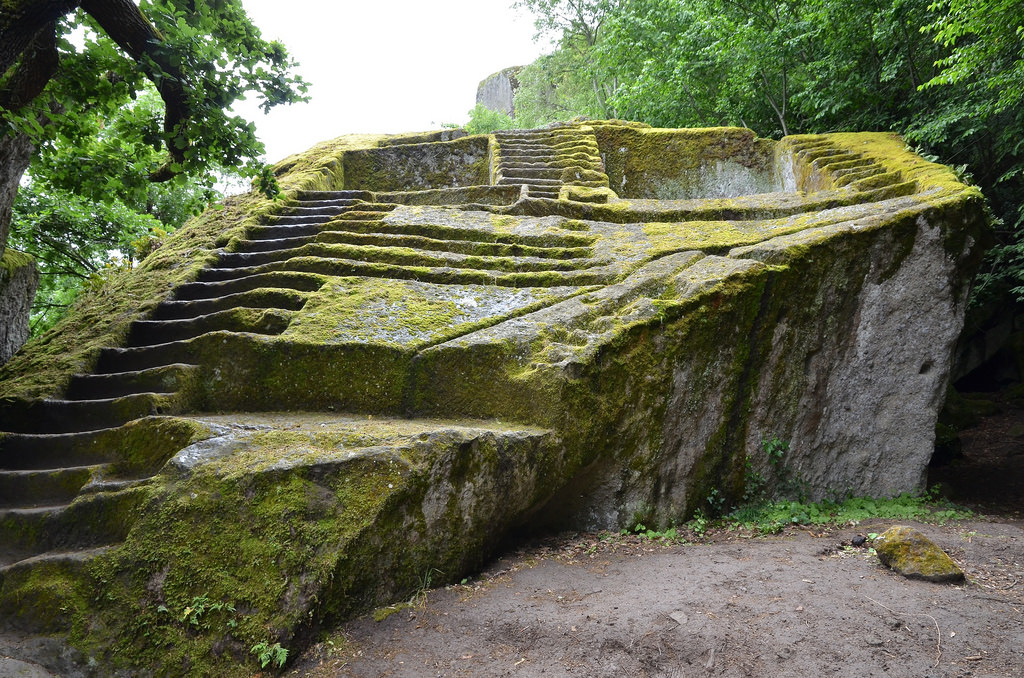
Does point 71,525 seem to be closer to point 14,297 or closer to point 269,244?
point 269,244

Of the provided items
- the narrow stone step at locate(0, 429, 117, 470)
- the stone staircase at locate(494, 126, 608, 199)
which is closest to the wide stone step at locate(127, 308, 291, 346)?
the narrow stone step at locate(0, 429, 117, 470)

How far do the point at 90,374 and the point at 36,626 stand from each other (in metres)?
2.86

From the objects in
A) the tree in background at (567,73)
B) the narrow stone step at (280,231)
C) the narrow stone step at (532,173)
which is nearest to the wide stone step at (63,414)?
the narrow stone step at (280,231)

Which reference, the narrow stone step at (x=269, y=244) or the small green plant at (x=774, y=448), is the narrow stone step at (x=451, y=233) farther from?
the small green plant at (x=774, y=448)

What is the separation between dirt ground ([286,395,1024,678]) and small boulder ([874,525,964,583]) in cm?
8

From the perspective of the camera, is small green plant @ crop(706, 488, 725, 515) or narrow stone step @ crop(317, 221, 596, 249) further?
narrow stone step @ crop(317, 221, 596, 249)

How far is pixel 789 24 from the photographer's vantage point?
1205 cm

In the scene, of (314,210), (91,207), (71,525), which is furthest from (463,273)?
(91,207)

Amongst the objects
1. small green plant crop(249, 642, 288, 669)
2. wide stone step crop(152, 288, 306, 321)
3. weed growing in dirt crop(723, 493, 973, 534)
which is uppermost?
wide stone step crop(152, 288, 306, 321)

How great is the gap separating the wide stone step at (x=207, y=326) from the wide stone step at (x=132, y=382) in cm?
69

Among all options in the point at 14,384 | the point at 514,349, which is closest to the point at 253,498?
the point at 514,349

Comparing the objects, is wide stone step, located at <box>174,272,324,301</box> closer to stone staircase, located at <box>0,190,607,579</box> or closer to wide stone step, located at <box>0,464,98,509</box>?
stone staircase, located at <box>0,190,607,579</box>

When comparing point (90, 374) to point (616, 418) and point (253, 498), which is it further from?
point (616, 418)

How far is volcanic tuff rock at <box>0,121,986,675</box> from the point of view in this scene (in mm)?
3717
